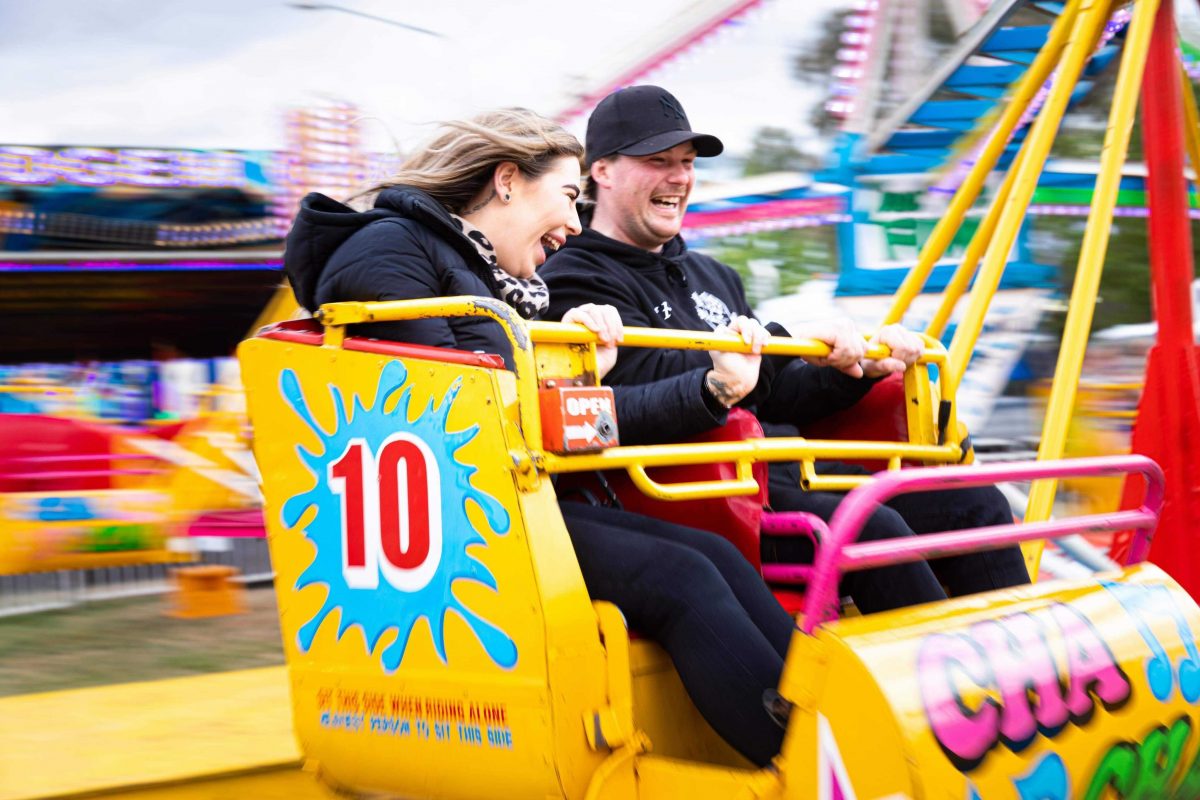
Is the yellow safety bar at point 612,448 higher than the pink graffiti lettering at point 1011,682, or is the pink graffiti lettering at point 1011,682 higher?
the yellow safety bar at point 612,448

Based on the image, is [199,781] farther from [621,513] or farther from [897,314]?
[897,314]

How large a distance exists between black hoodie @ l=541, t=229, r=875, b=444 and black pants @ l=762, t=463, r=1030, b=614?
19cm

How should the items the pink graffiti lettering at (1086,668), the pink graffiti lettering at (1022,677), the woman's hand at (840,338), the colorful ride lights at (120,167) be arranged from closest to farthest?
the pink graffiti lettering at (1022,677)
the pink graffiti lettering at (1086,668)
the woman's hand at (840,338)
the colorful ride lights at (120,167)

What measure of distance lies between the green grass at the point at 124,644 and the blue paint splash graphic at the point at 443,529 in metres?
2.66

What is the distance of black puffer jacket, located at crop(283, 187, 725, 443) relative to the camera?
2518mm

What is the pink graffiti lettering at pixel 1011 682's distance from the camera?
2.03 metres

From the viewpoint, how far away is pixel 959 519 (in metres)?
3.07

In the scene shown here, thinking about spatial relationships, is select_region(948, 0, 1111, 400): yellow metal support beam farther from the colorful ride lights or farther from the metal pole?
the colorful ride lights

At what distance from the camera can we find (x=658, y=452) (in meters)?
2.38

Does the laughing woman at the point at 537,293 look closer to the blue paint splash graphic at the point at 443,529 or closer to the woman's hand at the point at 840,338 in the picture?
the blue paint splash graphic at the point at 443,529

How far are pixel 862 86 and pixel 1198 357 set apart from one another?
250 inches

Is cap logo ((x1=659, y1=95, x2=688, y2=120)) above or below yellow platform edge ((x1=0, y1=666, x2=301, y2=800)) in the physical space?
above

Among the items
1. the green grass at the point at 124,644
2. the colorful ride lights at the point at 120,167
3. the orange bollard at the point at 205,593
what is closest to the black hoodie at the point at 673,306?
the green grass at the point at 124,644

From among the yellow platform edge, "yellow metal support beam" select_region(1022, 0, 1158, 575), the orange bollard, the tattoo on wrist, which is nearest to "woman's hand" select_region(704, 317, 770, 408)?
the tattoo on wrist
